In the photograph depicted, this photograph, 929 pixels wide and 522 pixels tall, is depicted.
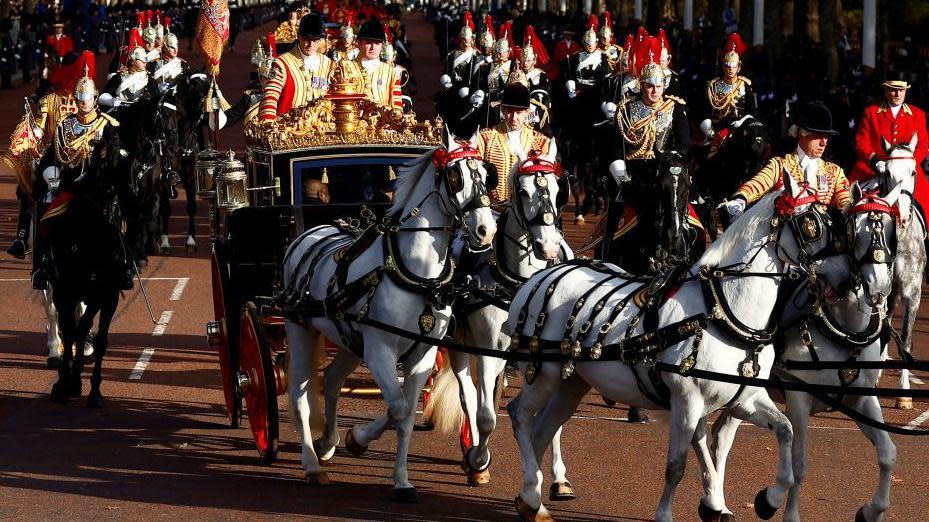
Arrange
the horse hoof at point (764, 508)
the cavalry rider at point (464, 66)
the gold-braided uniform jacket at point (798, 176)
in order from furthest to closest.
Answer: the cavalry rider at point (464, 66)
the gold-braided uniform jacket at point (798, 176)
the horse hoof at point (764, 508)

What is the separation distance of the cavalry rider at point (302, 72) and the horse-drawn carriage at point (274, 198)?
1.09 m

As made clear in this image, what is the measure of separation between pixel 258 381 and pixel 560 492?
1.99 meters

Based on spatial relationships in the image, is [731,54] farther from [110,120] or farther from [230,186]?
[230,186]

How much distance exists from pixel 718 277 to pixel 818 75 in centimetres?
2120

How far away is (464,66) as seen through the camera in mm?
29672

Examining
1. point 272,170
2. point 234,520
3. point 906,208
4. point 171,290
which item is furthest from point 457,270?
point 171,290

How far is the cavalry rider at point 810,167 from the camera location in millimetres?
9750

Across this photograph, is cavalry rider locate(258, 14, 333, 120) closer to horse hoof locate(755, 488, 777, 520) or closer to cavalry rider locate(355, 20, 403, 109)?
cavalry rider locate(355, 20, 403, 109)

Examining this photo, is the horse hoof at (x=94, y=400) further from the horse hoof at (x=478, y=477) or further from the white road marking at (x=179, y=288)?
the white road marking at (x=179, y=288)

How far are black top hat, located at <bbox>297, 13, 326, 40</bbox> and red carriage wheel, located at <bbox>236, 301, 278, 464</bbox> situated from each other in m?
3.52

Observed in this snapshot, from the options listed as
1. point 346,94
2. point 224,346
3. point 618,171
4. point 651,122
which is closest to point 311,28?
point 346,94

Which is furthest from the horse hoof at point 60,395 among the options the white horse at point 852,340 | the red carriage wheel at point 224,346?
the white horse at point 852,340

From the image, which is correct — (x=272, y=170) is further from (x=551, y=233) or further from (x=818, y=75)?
(x=818, y=75)

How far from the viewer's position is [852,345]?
8625 mm
